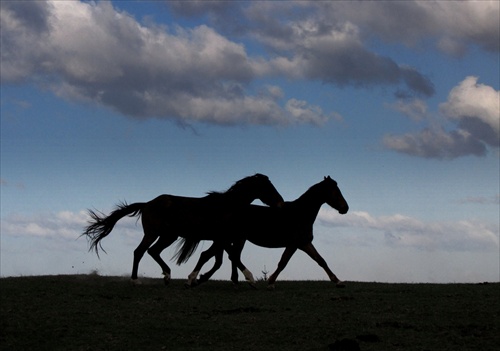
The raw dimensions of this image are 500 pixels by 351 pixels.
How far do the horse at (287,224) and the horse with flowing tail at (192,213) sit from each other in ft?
0.93

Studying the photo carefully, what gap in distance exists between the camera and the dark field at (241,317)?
12.1 m

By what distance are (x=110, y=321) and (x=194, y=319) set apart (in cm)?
153

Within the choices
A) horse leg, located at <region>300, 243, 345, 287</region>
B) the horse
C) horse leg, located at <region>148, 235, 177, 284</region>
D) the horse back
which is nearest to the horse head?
the horse

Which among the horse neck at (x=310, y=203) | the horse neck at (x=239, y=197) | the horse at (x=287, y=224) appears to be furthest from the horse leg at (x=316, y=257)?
the horse neck at (x=239, y=197)

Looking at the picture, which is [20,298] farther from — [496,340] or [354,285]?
[496,340]

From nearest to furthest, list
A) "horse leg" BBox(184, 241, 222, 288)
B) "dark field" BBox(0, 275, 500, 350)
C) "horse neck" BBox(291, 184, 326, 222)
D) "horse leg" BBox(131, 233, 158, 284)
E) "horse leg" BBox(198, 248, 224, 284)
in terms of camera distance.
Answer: "dark field" BBox(0, 275, 500, 350), "horse leg" BBox(184, 241, 222, 288), "horse leg" BBox(198, 248, 224, 284), "horse leg" BBox(131, 233, 158, 284), "horse neck" BBox(291, 184, 326, 222)

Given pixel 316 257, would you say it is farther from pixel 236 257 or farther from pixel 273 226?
pixel 236 257

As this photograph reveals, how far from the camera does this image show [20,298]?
15.2m

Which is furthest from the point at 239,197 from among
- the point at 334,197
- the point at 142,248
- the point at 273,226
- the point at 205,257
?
the point at 142,248

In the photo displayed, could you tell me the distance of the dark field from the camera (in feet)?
39.8

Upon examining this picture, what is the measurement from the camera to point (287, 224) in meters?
17.7

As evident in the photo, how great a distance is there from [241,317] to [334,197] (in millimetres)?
4922

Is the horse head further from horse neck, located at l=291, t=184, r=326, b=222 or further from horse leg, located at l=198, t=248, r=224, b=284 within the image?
horse leg, located at l=198, t=248, r=224, b=284

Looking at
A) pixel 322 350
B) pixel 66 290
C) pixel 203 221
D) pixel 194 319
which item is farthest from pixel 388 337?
pixel 66 290
